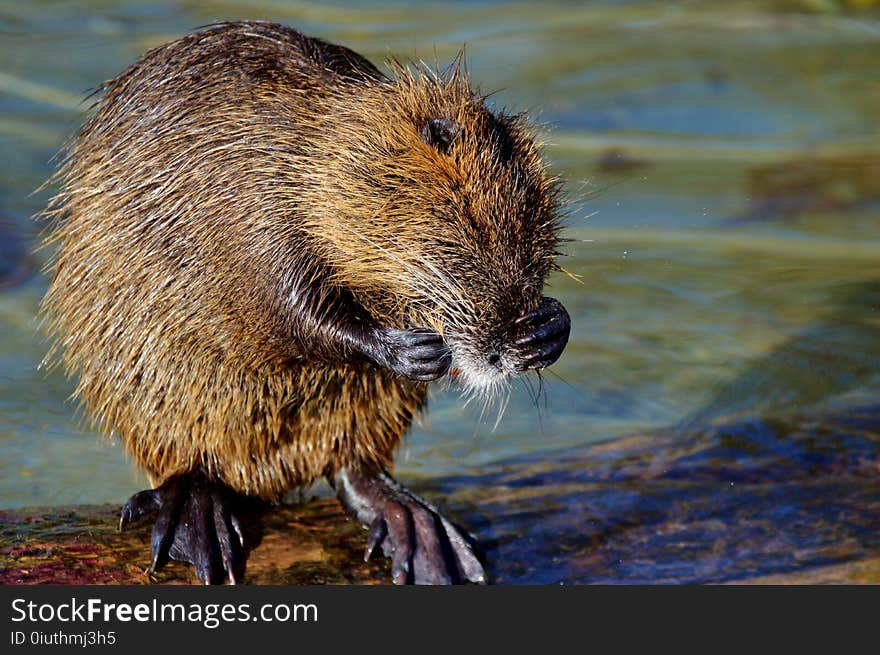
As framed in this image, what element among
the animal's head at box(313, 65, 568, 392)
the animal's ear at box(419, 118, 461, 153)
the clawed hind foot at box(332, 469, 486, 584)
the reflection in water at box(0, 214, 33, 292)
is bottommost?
the clawed hind foot at box(332, 469, 486, 584)

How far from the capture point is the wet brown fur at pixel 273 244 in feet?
11.0

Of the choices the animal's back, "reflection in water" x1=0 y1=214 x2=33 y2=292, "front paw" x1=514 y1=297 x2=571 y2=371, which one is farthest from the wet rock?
"reflection in water" x1=0 y1=214 x2=33 y2=292

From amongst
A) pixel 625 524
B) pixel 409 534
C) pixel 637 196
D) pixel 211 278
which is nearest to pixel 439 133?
pixel 211 278

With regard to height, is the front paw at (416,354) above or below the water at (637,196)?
below

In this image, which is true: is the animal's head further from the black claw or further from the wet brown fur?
the black claw

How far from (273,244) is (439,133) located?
528mm

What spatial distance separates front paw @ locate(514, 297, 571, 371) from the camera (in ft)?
10.6

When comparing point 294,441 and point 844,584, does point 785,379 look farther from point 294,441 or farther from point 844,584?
point 294,441

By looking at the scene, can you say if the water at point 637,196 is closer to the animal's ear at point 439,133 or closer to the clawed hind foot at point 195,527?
the animal's ear at point 439,133

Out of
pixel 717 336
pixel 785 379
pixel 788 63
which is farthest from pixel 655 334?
pixel 788 63

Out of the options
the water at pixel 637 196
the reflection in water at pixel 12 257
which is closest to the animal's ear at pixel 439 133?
the water at pixel 637 196

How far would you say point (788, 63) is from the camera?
8.17m

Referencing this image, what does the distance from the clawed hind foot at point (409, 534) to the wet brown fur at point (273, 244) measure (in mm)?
113

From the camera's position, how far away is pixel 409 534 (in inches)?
150
